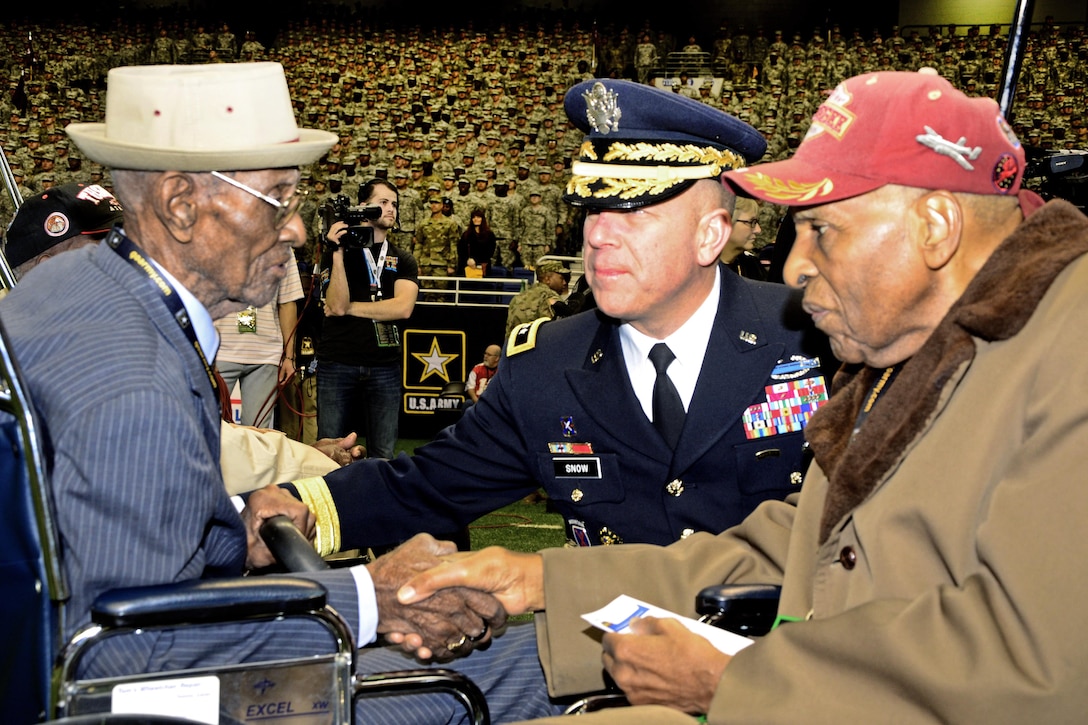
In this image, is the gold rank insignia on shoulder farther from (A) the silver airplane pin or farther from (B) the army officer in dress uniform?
(A) the silver airplane pin

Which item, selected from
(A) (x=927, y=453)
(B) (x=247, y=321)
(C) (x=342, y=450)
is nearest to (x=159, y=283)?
(A) (x=927, y=453)

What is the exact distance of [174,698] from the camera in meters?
1.78

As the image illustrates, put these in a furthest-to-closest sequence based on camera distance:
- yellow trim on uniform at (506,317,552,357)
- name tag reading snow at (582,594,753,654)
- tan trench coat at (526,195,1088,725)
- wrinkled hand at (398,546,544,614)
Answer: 1. yellow trim on uniform at (506,317,552,357)
2. wrinkled hand at (398,546,544,614)
3. name tag reading snow at (582,594,753,654)
4. tan trench coat at (526,195,1088,725)

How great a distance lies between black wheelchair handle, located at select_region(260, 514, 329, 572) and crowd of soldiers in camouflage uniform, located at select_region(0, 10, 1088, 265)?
1485cm

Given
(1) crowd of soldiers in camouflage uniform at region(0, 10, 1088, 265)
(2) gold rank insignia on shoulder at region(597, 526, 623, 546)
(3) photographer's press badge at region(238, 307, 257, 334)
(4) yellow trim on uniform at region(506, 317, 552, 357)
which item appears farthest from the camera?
(1) crowd of soldiers in camouflage uniform at region(0, 10, 1088, 265)

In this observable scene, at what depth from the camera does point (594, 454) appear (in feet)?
8.76

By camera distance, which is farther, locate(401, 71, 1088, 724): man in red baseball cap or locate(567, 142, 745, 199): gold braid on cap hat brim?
locate(567, 142, 745, 199): gold braid on cap hat brim

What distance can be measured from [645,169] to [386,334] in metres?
Answer: 4.27

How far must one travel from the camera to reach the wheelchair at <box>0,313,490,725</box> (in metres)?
1.70

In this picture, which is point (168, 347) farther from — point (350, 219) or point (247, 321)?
point (350, 219)

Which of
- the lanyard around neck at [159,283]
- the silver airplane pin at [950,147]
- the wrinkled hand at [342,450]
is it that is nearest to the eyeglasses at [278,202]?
the lanyard around neck at [159,283]

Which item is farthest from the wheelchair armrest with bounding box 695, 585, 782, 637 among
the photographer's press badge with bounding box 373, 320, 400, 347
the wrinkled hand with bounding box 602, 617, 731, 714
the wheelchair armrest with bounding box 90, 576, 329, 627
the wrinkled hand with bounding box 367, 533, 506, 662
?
the photographer's press badge with bounding box 373, 320, 400, 347

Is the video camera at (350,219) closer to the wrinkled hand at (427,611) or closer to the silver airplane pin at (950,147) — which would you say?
the wrinkled hand at (427,611)

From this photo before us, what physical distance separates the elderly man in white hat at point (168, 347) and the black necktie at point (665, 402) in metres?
0.57
